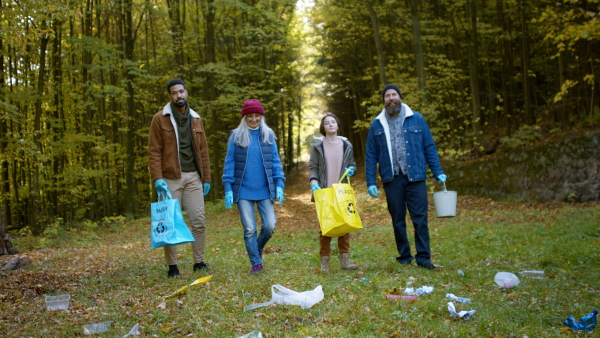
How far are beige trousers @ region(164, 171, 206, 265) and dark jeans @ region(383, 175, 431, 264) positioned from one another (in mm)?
2367

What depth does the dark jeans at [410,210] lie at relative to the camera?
616cm

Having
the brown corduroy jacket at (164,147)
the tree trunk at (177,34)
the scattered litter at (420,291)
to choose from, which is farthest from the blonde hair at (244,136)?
the tree trunk at (177,34)

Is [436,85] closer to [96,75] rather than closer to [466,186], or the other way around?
[466,186]

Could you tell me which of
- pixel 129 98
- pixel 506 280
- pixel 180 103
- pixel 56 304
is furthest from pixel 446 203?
pixel 129 98

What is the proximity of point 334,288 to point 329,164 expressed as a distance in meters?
1.89

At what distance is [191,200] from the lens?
6.22 meters

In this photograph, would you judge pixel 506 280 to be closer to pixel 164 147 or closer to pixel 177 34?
pixel 164 147

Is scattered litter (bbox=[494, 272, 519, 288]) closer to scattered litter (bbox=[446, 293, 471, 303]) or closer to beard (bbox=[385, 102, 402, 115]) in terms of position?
scattered litter (bbox=[446, 293, 471, 303])

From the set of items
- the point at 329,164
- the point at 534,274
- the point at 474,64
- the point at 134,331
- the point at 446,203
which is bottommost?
the point at 534,274

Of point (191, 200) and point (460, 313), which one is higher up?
point (191, 200)

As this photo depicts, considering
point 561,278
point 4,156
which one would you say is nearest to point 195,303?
point 561,278

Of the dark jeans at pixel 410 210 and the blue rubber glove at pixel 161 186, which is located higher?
the blue rubber glove at pixel 161 186

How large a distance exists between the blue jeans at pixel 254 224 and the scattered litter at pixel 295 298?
5.17ft

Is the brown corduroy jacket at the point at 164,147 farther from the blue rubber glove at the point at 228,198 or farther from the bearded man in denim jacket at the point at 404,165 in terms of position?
the bearded man in denim jacket at the point at 404,165
